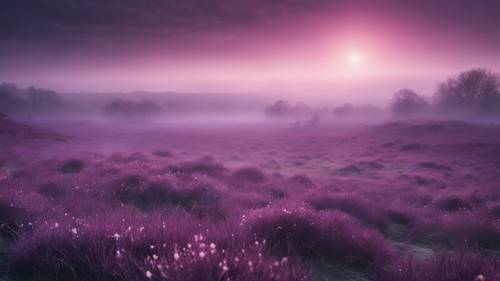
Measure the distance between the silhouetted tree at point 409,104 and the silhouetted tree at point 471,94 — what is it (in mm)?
10776

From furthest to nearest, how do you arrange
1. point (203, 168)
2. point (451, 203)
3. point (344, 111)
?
1. point (344, 111)
2. point (203, 168)
3. point (451, 203)

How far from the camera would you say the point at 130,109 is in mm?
137250

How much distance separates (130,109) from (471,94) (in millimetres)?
110624

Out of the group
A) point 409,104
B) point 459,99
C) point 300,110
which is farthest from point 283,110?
point 459,99

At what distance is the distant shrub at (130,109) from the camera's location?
137875 millimetres

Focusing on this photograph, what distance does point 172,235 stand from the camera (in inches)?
161

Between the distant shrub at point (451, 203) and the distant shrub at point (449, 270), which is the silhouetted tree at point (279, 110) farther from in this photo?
the distant shrub at point (449, 270)

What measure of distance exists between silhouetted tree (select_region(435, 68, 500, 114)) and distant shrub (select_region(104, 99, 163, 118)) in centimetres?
9947

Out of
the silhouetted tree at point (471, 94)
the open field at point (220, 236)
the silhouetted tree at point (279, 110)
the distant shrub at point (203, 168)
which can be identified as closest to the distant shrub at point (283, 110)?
the silhouetted tree at point (279, 110)

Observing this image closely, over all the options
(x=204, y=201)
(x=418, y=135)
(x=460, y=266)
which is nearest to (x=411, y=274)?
(x=460, y=266)

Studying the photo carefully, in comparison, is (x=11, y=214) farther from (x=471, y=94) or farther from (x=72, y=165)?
(x=471, y=94)

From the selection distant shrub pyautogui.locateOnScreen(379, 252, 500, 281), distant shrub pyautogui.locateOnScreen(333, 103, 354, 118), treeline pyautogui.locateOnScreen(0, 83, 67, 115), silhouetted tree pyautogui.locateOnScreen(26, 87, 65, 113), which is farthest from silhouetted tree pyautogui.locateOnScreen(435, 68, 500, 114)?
silhouetted tree pyautogui.locateOnScreen(26, 87, 65, 113)

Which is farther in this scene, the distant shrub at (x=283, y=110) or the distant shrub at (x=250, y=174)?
the distant shrub at (x=283, y=110)

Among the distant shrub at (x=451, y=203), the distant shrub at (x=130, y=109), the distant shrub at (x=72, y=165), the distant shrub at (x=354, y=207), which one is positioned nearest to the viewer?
the distant shrub at (x=354, y=207)
